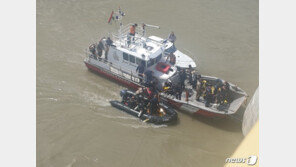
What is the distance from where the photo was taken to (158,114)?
15117 millimetres

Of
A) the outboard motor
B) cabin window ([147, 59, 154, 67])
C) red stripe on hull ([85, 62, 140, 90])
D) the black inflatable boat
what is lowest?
the black inflatable boat

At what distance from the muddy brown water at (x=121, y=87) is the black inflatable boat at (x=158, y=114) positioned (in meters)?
0.32

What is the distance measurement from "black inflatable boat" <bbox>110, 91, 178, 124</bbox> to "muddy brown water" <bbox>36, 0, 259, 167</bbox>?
321 mm

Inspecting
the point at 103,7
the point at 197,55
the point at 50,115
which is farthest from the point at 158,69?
the point at 103,7

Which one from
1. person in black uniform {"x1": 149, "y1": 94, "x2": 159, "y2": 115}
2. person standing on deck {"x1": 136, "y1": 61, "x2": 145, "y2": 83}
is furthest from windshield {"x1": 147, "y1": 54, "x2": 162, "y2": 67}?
person in black uniform {"x1": 149, "y1": 94, "x2": 159, "y2": 115}

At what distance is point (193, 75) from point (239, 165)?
681 centimetres

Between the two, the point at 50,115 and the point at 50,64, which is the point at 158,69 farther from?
the point at 50,64

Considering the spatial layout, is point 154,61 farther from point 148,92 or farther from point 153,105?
point 153,105

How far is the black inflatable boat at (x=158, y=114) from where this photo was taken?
48.2ft

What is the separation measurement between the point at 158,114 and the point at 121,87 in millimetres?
3459

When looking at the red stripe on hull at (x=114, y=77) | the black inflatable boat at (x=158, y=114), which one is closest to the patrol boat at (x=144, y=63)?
the red stripe on hull at (x=114, y=77)

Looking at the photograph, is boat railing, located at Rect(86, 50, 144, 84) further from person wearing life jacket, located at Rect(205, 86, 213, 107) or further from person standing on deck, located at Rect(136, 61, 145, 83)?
person wearing life jacket, located at Rect(205, 86, 213, 107)

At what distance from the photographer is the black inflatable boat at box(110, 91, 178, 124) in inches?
578

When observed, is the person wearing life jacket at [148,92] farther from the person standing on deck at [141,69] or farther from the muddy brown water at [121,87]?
the muddy brown water at [121,87]
